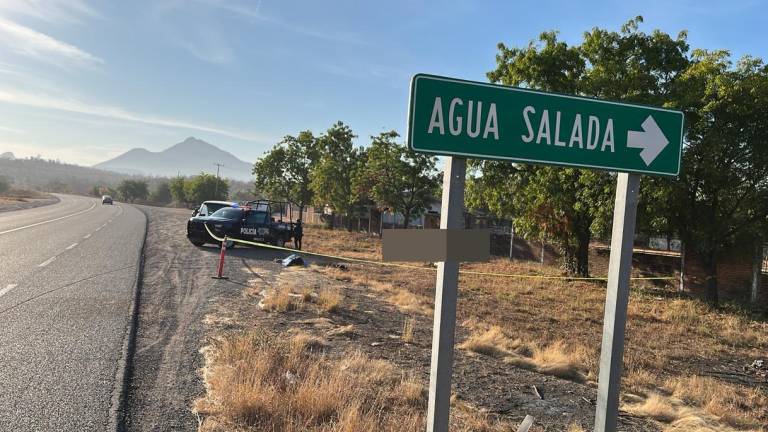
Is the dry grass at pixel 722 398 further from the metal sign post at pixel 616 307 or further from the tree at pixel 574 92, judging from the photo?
the tree at pixel 574 92

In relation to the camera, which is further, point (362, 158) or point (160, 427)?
point (362, 158)

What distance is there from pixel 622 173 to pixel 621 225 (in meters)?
0.30

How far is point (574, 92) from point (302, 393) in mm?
15635

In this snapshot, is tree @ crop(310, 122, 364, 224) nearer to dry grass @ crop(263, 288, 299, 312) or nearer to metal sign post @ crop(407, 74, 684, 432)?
dry grass @ crop(263, 288, 299, 312)

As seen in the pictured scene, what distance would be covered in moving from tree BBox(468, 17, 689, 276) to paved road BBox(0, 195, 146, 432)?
12.4m

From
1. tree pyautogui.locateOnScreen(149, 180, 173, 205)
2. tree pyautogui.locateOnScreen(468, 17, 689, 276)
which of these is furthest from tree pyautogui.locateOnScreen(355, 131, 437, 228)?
tree pyautogui.locateOnScreen(149, 180, 173, 205)

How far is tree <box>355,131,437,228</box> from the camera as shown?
114 feet

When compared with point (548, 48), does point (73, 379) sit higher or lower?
lower

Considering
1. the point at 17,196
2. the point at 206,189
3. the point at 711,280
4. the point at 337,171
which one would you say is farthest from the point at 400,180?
the point at 17,196

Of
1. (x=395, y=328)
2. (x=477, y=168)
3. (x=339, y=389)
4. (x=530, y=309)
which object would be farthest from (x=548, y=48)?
(x=339, y=389)

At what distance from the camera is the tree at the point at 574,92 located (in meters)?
15.6

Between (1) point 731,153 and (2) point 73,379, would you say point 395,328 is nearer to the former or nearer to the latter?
(2) point 73,379

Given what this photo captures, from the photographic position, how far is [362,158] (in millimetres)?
45094

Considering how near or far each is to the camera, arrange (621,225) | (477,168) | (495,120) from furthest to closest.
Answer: (477,168) < (621,225) < (495,120)
